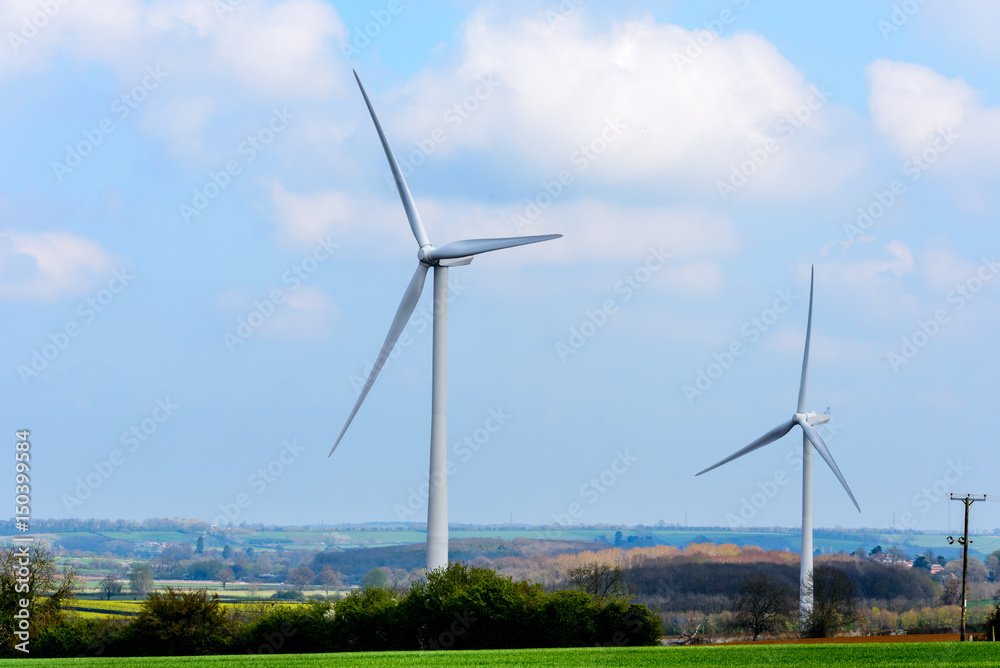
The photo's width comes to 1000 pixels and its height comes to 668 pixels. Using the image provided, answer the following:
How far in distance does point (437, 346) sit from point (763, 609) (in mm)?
58330

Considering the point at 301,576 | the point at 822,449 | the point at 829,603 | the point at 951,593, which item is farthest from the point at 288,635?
the point at 951,593

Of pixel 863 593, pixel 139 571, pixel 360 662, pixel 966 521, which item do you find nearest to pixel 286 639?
pixel 360 662

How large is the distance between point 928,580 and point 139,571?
319 ft

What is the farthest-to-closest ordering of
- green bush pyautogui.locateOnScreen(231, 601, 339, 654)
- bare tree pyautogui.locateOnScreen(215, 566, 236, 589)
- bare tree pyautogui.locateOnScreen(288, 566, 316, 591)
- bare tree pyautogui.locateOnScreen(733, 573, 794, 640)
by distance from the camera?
bare tree pyautogui.locateOnScreen(288, 566, 316, 591), bare tree pyautogui.locateOnScreen(215, 566, 236, 589), bare tree pyautogui.locateOnScreen(733, 573, 794, 640), green bush pyautogui.locateOnScreen(231, 601, 339, 654)

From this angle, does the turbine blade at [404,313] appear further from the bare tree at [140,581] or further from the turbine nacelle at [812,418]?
the bare tree at [140,581]

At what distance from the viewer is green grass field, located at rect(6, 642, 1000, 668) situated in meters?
28.7

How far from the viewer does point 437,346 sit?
43.2m

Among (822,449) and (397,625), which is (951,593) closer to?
(822,449)

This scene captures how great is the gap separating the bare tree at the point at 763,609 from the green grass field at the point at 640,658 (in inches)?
2202

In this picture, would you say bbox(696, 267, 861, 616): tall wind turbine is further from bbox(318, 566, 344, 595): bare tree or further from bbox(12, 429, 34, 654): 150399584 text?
bbox(318, 566, 344, 595): bare tree

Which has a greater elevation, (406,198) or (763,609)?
(406,198)

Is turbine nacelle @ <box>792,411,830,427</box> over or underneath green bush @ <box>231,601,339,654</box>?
over

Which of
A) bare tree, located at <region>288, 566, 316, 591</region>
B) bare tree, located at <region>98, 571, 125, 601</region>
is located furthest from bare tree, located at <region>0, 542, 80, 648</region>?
bare tree, located at <region>288, 566, 316, 591</region>

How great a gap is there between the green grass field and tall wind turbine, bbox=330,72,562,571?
27.0 feet
